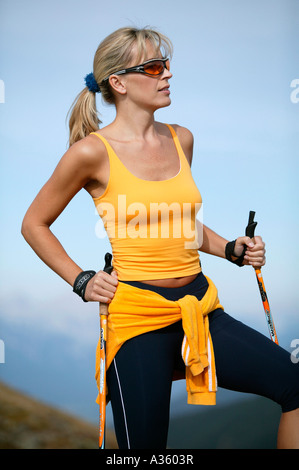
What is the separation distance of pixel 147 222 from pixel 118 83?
22.9 inches

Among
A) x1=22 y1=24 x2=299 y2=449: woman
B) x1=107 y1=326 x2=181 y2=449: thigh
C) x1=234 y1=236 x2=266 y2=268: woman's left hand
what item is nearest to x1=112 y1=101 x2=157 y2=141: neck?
x1=22 y1=24 x2=299 y2=449: woman

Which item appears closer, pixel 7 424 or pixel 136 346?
pixel 136 346

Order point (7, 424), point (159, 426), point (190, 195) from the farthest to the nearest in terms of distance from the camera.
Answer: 1. point (7, 424)
2. point (190, 195)
3. point (159, 426)

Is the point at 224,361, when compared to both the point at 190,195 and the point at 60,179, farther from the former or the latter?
the point at 60,179

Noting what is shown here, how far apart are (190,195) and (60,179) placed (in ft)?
1.57

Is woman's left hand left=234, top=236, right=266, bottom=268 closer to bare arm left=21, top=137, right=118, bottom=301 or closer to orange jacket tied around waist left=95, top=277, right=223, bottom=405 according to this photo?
orange jacket tied around waist left=95, top=277, right=223, bottom=405

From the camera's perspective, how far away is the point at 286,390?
2.08 metres

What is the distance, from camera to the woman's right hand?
2166 millimetres

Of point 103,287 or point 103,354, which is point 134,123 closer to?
point 103,287

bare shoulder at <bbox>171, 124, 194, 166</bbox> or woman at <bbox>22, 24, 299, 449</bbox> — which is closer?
woman at <bbox>22, 24, 299, 449</bbox>

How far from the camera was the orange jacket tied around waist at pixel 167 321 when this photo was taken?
83.2 inches
